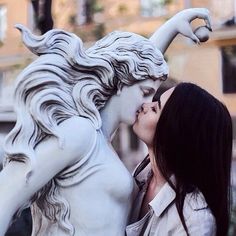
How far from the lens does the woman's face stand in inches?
50.0

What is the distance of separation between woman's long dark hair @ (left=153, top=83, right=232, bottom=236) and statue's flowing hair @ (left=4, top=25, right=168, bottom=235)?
99 millimetres

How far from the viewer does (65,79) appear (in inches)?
48.1

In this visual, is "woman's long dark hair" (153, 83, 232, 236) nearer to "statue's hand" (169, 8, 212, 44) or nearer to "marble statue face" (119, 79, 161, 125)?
"marble statue face" (119, 79, 161, 125)

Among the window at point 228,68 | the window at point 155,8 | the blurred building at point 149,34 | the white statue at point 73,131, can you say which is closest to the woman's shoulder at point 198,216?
the white statue at point 73,131

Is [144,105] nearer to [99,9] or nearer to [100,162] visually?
[100,162]

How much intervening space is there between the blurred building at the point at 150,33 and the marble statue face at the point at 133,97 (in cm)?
434

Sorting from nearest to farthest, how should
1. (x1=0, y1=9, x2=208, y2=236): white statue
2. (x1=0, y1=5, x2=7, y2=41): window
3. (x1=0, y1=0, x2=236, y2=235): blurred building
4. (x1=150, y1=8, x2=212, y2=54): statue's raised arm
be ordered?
(x1=0, y1=9, x2=208, y2=236): white statue < (x1=150, y1=8, x2=212, y2=54): statue's raised arm < (x1=0, y1=0, x2=236, y2=235): blurred building < (x1=0, y1=5, x2=7, y2=41): window

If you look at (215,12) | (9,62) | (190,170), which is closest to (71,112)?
(190,170)

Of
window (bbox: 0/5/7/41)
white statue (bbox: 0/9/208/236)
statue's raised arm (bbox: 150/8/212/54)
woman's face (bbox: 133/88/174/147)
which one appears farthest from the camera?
window (bbox: 0/5/7/41)

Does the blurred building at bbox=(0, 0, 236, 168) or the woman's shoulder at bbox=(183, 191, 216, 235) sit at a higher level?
the woman's shoulder at bbox=(183, 191, 216, 235)

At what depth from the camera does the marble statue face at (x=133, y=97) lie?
4.18 ft

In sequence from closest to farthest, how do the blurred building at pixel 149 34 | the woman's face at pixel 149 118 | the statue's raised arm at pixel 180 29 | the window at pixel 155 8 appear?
the woman's face at pixel 149 118 → the statue's raised arm at pixel 180 29 → the blurred building at pixel 149 34 → the window at pixel 155 8

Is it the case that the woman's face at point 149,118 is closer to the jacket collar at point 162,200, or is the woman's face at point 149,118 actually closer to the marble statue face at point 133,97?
the marble statue face at point 133,97

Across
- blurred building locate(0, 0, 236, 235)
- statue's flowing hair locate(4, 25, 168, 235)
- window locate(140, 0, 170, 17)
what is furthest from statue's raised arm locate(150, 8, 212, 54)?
window locate(140, 0, 170, 17)
